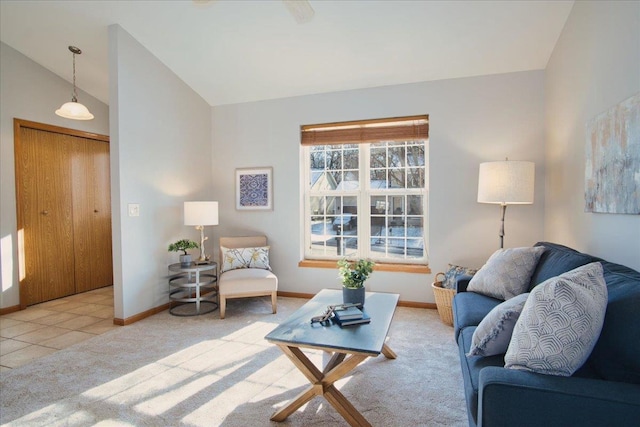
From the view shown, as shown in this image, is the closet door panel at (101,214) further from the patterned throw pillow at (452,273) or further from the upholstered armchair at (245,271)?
the patterned throw pillow at (452,273)

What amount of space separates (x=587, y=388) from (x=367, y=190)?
3167 millimetres

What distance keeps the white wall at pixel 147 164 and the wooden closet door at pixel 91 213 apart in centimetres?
150

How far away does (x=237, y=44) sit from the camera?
348 cm

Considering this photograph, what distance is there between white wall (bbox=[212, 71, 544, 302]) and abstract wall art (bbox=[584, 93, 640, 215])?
1166mm

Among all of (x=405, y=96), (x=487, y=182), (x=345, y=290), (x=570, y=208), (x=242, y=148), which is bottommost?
(x=345, y=290)

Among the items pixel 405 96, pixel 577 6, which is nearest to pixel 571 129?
pixel 577 6

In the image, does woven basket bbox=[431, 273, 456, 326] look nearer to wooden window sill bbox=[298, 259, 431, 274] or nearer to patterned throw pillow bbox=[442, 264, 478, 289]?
patterned throw pillow bbox=[442, 264, 478, 289]

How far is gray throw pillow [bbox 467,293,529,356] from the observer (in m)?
1.50

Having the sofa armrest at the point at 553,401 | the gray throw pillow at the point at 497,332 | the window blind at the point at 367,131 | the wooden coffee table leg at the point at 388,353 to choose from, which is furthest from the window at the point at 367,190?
the sofa armrest at the point at 553,401

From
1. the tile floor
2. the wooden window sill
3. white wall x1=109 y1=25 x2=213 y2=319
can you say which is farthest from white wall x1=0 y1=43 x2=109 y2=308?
the wooden window sill

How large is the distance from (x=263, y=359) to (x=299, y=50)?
9.52 ft

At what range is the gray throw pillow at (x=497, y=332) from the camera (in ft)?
4.92

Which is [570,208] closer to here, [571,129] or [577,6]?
[571,129]

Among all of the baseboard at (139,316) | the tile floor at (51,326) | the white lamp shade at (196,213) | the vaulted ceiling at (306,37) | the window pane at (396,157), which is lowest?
the tile floor at (51,326)
